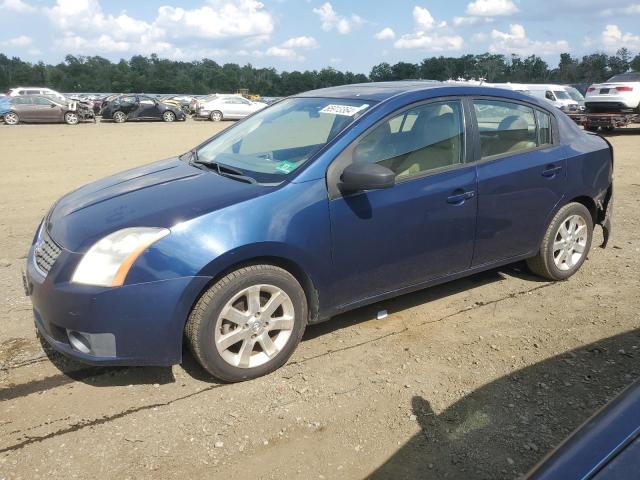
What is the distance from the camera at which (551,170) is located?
174 inches

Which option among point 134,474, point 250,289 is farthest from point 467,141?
point 134,474

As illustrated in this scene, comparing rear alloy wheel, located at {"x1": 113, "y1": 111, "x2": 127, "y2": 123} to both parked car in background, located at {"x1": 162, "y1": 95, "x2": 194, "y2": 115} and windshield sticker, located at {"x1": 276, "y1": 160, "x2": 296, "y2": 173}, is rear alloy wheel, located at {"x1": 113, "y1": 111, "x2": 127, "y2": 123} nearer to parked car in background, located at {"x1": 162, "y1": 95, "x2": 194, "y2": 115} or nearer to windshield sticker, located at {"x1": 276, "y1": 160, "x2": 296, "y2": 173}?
parked car in background, located at {"x1": 162, "y1": 95, "x2": 194, "y2": 115}

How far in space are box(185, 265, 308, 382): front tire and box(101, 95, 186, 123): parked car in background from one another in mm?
28625

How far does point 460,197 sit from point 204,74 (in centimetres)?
10511

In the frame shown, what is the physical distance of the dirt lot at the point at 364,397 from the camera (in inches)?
105

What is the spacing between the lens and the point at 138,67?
4058 inches

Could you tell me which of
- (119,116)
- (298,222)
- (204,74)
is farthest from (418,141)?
(204,74)

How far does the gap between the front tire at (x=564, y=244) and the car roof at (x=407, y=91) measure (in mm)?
948

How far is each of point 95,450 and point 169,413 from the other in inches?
16.7

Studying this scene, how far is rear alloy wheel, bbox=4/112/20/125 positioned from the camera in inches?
1057

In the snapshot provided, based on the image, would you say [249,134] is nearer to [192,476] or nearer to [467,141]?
[467,141]

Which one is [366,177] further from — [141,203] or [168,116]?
[168,116]

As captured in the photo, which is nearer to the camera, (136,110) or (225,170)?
(225,170)

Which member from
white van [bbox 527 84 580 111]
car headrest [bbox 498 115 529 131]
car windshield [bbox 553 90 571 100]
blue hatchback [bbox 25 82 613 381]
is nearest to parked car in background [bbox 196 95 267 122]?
white van [bbox 527 84 580 111]
